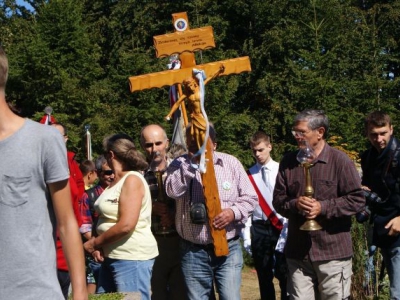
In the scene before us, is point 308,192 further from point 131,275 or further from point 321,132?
point 131,275

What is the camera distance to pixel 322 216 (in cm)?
487

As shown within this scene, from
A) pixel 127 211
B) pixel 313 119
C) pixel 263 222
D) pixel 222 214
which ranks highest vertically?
pixel 313 119

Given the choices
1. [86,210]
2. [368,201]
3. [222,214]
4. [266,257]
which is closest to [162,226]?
[222,214]

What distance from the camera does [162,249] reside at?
213 inches

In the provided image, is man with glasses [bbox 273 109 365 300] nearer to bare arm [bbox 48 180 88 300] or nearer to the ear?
the ear

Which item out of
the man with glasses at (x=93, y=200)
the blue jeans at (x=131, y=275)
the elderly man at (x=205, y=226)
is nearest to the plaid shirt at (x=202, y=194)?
the elderly man at (x=205, y=226)

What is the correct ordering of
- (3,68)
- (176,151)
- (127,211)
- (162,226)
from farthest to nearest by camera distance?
1. (176,151)
2. (162,226)
3. (127,211)
4. (3,68)

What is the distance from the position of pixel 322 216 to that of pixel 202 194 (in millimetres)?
887

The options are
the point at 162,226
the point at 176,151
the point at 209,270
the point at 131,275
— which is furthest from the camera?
the point at 176,151

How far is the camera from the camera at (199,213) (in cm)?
482

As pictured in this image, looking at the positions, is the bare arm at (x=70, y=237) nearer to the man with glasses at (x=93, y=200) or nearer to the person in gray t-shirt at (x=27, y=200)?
the person in gray t-shirt at (x=27, y=200)

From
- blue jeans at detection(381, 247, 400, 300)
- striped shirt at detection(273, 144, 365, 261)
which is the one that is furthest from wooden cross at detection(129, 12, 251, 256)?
blue jeans at detection(381, 247, 400, 300)

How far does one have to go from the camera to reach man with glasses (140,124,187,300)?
17.4ft

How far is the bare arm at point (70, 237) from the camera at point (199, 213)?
2395mm
